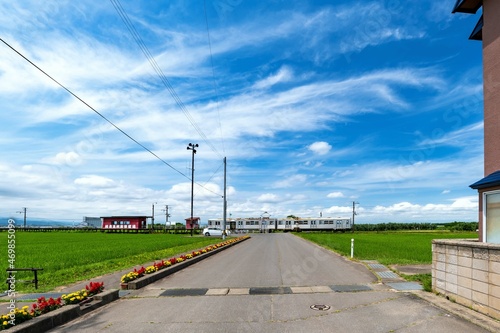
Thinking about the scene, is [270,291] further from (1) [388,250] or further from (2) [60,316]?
(1) [388,250]

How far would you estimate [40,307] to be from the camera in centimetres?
736

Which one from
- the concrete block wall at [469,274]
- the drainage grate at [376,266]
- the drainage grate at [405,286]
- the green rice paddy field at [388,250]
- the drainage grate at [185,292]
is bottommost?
the green rice paddy field at [388,250]

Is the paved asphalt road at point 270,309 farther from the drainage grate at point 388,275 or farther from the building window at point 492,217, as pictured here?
the building window at point 492,217

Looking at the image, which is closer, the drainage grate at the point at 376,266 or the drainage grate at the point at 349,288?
the drainage grate at the point at 349,288

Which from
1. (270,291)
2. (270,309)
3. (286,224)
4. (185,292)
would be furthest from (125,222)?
(270,309)

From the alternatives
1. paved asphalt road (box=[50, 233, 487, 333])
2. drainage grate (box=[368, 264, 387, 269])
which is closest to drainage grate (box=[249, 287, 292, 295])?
paved asphalt road (box=[50, 233, 487, 333])

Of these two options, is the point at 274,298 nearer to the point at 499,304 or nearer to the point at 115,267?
the point at 499,304

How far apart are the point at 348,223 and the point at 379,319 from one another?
7695cm

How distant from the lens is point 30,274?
1480cm

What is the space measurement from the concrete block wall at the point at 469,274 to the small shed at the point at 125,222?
77709 mm

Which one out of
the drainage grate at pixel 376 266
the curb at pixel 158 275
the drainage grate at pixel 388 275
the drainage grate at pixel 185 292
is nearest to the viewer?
the drainage grate at pixel 185 292

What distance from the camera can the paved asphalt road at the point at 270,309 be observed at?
7.03 meters

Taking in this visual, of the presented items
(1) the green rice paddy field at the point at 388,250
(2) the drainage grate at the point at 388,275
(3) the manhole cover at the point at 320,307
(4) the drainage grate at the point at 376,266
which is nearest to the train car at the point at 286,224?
(1) the green rice paddy field at the point at 388,250

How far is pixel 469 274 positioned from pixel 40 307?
376 inches
